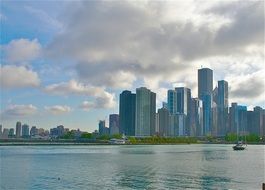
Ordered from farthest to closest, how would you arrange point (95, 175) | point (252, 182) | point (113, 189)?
point (95, 175), point (252, 182), point (113, 189)

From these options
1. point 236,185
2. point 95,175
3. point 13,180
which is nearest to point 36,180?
point 13,180

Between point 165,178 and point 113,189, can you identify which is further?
point 165,178

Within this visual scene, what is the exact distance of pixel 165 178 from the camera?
3214 inches

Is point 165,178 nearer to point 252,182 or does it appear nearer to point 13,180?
point 252,182

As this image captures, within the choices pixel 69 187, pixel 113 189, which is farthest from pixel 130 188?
pixel 69 187

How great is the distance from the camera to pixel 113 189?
6838cm

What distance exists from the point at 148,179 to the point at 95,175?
13.6 m

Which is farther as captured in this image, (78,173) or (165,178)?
(78,173)

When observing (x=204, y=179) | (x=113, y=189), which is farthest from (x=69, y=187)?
(x=204, y=179)

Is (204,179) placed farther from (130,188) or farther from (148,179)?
(130,188)

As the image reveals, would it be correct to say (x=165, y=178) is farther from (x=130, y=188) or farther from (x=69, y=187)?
(x=69, y=187)

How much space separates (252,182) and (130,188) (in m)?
23.9

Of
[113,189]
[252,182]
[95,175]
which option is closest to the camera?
[113,189]

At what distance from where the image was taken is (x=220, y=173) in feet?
304
